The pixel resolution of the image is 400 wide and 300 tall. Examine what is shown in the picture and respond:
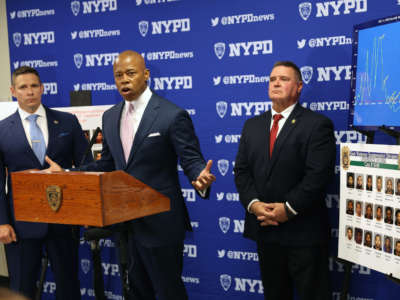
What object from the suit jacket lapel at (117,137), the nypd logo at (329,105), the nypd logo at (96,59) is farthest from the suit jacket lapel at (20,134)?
the nypd logo at (329,105)

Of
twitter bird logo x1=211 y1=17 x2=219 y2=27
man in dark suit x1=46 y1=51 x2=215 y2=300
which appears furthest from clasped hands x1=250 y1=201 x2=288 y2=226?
twitter bird logo x1=211 y1=17 x2=219 y2=27

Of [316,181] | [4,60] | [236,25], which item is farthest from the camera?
[4,60]

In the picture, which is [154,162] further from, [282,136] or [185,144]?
[282,136]

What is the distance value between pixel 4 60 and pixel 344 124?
327cm

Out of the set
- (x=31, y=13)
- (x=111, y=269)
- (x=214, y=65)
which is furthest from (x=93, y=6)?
(x=111, y=269)

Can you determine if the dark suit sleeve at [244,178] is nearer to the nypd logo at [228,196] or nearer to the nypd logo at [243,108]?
the nypd logo at [243,108]

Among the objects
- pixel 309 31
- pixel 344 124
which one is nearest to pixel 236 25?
pixel 309 31

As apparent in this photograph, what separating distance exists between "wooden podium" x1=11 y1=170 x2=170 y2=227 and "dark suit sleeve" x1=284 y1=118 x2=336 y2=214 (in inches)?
39.2

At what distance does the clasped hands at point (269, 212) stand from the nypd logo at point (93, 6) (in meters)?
2.23

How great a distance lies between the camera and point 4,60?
4.24 m

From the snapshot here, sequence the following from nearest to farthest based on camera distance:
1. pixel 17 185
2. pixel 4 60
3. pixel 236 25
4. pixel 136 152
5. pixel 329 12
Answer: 1. pixel 17 185
2. pixel 136 152
3. pixel 329 12
4. pixel 236 25
5. pixel 4 60

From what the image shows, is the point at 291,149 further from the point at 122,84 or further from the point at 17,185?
the point at 17,185

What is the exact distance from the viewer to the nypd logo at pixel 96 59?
12.6 ft

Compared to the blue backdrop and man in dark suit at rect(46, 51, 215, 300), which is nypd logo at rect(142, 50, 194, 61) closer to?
the blue backdrop
